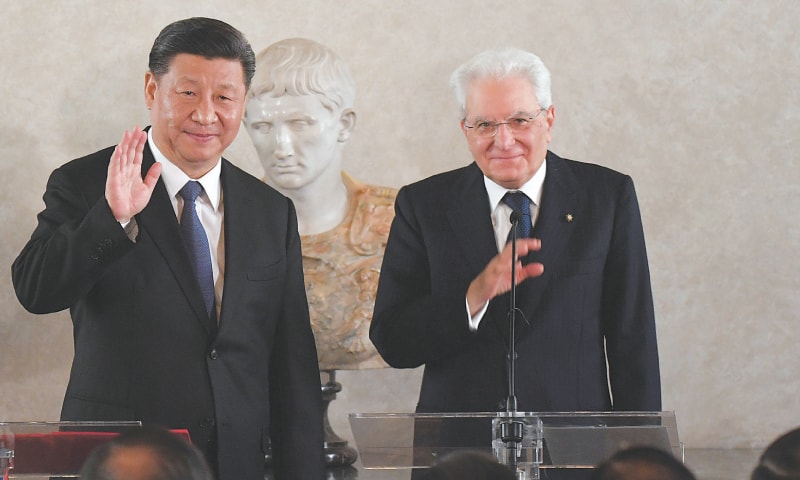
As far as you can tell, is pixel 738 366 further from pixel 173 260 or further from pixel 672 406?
pixel 173 260

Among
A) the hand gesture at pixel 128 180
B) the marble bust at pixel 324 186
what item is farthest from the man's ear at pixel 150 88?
the marble bust at pixel 324 186

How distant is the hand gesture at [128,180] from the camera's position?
3090 millimetres

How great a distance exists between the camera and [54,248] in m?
3.10

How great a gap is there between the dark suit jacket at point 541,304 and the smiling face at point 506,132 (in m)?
0.10

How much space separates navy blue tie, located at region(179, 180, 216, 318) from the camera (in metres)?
3.34

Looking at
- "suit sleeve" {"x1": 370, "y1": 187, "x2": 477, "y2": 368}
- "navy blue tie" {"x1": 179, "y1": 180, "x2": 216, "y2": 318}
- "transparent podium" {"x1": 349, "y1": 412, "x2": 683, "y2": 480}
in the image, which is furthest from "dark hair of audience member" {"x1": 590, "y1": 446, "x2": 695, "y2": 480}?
"navy blue tie" {"x1": 179, "y1": 180, "x2": 216, "y2": 318}

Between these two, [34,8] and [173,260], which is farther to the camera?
[34,8]

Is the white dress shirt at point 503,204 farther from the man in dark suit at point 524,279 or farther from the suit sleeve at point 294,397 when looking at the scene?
the suit sleeve at point 294,397

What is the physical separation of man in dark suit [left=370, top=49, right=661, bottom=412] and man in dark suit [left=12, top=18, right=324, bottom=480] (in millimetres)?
319

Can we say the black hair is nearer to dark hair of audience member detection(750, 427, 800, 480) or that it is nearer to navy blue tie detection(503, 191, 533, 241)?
navy blue tie detection(503, 191, 533, 241)

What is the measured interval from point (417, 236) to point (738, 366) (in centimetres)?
250

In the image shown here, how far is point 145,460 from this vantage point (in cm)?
173

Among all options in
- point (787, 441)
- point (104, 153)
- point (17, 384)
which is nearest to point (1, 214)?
point (17, 384)

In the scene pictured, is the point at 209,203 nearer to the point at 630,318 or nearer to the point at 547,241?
the point at 547,241
